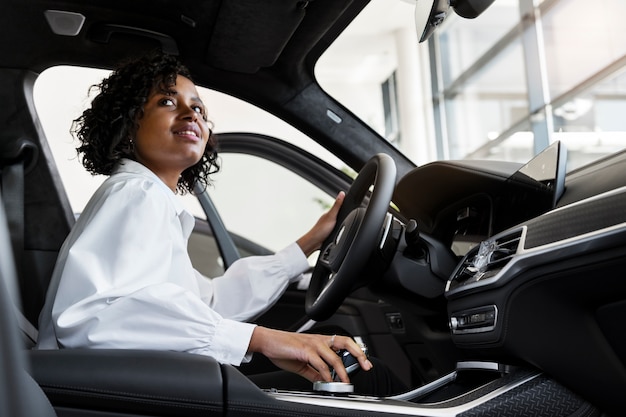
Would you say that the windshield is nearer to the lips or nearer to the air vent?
the air vent

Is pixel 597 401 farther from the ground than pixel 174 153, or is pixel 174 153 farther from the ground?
pixel 174 153

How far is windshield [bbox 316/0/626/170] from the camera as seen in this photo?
5.63 meters

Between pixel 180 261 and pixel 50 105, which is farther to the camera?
pixel 50 105

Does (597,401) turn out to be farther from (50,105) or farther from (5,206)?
(50,105)

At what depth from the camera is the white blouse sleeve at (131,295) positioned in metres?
1.14

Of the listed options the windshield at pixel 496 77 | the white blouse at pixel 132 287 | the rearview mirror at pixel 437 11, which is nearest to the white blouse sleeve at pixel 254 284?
the white blouse at pixel 132 287

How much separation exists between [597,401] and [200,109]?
3.44 ft

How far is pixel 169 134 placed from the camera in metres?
1.60

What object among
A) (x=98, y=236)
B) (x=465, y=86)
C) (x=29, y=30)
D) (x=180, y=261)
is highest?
(x=29, y=30)

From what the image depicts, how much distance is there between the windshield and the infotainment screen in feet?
4.47

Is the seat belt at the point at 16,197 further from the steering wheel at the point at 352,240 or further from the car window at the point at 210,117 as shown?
the steering wheel at the point at 352,240

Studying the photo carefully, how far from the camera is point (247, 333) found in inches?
47.6

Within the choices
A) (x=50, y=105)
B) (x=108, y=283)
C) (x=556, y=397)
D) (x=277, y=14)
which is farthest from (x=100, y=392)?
(x=50, y=105)

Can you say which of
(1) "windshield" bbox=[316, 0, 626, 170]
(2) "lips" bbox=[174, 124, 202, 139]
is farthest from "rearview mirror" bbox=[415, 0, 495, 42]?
(1) "windshield" bbox=[316, 0, 626, 170]
